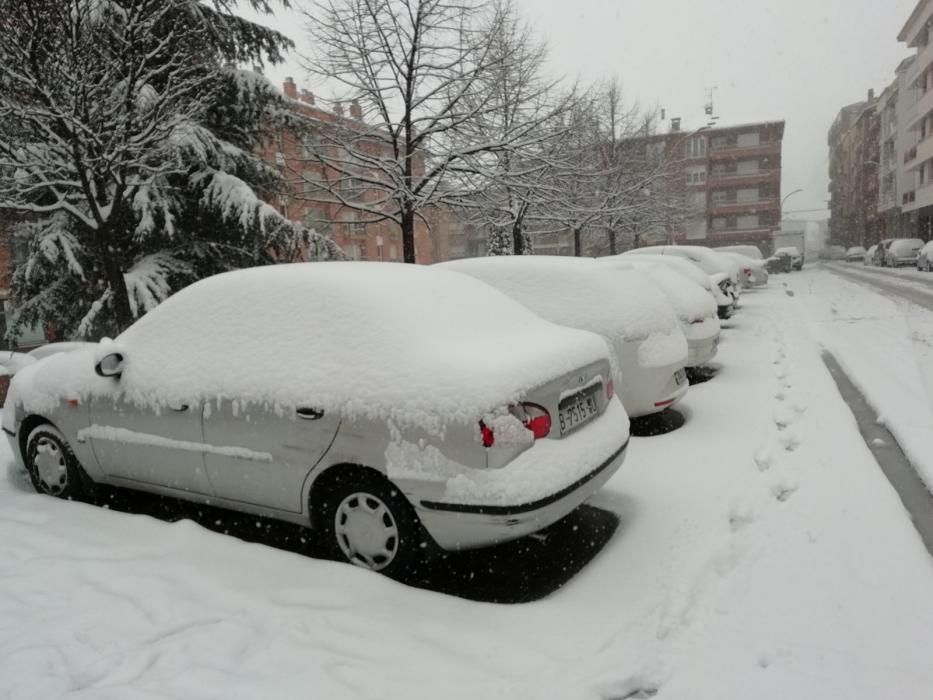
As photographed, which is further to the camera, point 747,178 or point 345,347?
point 747,178

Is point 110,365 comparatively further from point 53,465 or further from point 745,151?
point 745,151

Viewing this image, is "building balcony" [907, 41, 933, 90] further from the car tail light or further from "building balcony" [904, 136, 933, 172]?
the car tail light

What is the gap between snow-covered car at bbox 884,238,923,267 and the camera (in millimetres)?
33500

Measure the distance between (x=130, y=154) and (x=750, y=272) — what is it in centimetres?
1739

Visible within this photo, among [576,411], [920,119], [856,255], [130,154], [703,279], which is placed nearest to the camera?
[576,411]

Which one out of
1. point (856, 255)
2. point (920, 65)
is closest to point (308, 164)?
point (920, 65)

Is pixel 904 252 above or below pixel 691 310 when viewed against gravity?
below

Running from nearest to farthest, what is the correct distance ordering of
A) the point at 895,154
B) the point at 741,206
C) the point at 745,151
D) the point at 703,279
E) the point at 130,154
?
the point at 130,154
the point at 703,279
the point at 895,154
the point at 745,151
the point at 741,206

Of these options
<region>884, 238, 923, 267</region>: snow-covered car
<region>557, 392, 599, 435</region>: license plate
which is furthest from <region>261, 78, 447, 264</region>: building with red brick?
<region>884, 238, 923, 267</region>: snow-covered car

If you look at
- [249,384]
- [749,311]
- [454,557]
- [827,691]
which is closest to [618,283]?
[454,557]

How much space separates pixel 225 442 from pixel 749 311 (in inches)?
540

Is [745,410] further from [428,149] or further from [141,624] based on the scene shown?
[428,149]

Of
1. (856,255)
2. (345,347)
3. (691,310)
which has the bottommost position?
(856,255)

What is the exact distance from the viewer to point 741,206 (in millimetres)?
67000
